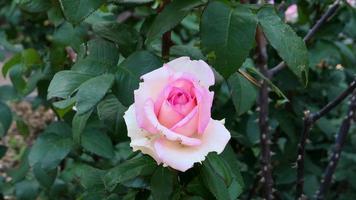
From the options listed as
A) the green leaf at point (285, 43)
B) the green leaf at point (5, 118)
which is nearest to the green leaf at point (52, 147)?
the green leaf at point (5, 118)

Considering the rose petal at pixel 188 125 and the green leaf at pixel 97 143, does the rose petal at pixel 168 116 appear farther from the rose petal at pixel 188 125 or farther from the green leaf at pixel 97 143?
the green leaf at pixel 97 143

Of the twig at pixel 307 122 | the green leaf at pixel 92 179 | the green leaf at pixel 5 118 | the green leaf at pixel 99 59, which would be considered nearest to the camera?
the green leaf at pixel 99 59

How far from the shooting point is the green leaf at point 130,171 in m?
1.00

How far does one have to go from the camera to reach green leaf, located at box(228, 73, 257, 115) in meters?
1.24

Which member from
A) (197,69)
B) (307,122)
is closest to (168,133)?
(197,69)

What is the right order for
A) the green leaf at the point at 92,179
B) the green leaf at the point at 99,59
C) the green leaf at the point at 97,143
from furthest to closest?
the green leaf at the point at 97,143, the green leaf at the point at 92,179, the green leaf at the point at 99,59

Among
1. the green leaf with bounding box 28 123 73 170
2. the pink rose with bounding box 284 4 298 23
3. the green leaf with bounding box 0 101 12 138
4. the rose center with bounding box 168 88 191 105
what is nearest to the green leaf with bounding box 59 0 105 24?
the rose center with bounding box 168 88 191 105

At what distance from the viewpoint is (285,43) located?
3.25 ft

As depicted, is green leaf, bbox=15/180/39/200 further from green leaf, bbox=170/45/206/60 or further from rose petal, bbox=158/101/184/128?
rose petal, bbox=158/101/184/128

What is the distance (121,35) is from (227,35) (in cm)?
29

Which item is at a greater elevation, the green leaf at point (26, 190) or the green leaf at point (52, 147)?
the green leaf at point (52, 147)

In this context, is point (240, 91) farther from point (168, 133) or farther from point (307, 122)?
point (168, 133)

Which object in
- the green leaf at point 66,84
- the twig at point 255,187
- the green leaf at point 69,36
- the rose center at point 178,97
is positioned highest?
the rose center at point 178,97

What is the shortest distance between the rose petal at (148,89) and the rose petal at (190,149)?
39mm
